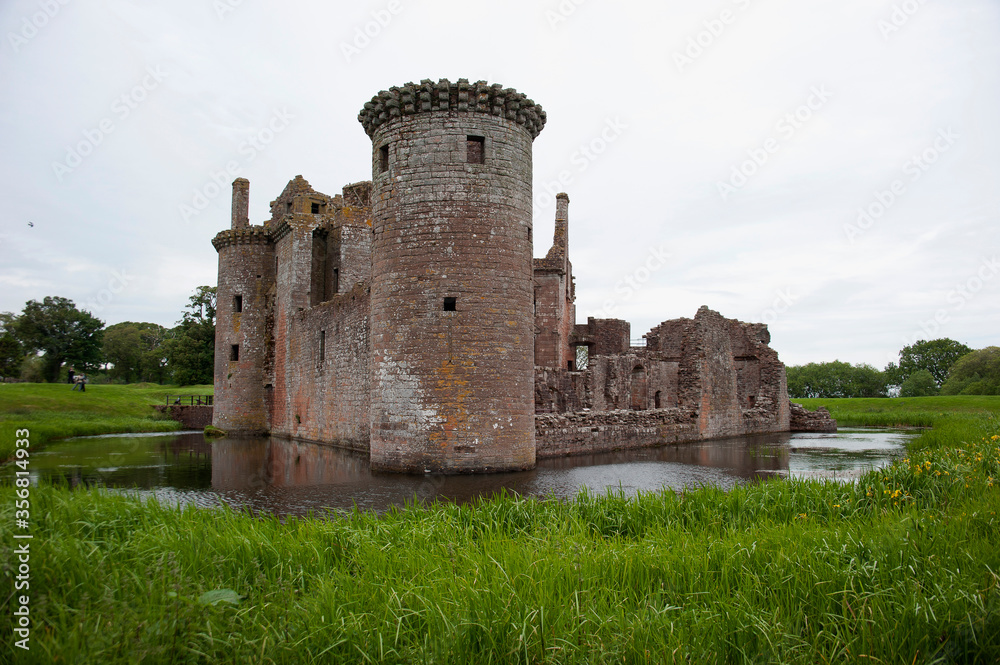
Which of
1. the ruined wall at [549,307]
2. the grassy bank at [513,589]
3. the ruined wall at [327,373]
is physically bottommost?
the grassy bank at [513,589]

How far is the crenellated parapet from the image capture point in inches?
1092

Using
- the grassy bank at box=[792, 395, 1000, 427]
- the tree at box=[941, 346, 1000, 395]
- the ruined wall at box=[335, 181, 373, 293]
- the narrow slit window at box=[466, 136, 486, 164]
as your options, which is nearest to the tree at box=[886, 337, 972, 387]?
the tree at box=[941, 346, 1000, 395]

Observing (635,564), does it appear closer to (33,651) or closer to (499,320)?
Answer: (33,651)

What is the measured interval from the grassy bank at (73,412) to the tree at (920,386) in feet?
248

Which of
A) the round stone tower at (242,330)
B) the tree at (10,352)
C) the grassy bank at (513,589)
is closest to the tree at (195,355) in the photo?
the tree at (10,352)

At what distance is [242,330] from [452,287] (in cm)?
1722

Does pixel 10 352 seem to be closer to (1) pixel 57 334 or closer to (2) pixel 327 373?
(1) pixel 57 334

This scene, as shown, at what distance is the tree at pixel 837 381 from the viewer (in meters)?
86.9

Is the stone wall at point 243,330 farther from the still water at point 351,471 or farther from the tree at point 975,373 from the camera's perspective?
the tree at point 975,373

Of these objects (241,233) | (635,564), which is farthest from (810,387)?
(635,564)

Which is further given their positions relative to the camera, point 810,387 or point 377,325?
point 810,387

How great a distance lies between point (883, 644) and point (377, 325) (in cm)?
1211

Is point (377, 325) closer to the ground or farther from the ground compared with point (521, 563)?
farther from the ground

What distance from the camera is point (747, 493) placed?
8.16 meters
